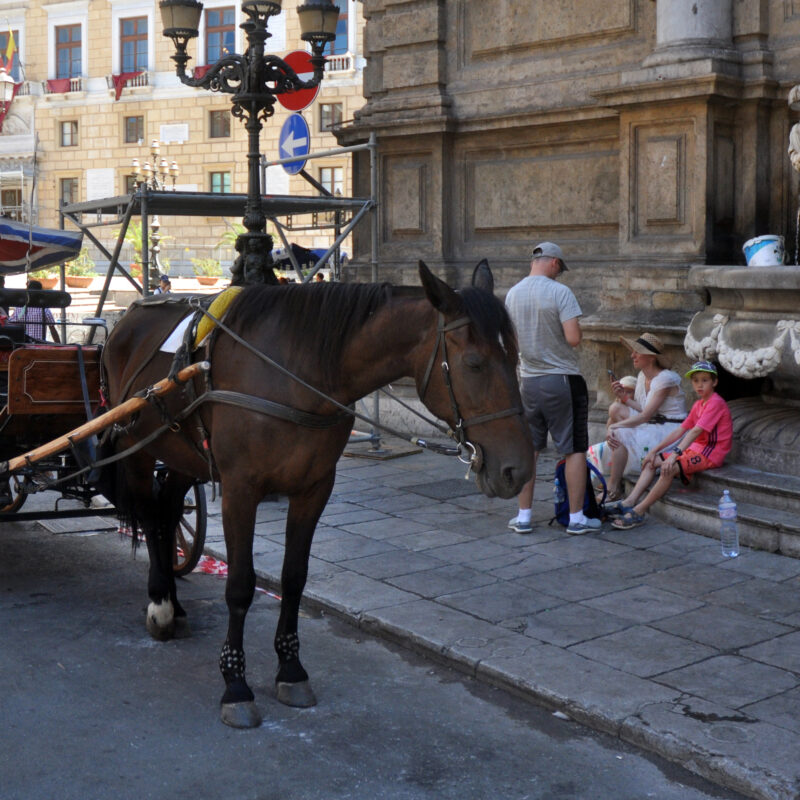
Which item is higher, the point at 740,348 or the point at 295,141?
the point at 295,141

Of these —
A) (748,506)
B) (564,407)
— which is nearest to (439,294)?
(564,407)

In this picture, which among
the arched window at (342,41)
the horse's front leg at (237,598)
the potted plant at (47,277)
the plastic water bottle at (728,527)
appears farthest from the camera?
the arched window at (342,41)

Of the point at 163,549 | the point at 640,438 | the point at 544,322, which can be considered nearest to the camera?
the point at 163,549

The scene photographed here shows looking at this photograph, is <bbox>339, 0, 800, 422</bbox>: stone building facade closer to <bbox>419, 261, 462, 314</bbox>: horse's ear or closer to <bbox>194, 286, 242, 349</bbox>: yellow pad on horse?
<bbox>194, 286, 242, 349</bbox>: yellow pad on horse

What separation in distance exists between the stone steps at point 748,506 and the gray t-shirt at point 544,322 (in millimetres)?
1220

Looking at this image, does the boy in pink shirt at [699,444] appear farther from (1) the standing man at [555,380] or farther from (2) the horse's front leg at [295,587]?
(2) the horse's front leg at [295,587]

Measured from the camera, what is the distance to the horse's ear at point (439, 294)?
4.30 meters

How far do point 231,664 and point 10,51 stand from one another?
5379 centimetres

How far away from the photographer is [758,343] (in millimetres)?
7887

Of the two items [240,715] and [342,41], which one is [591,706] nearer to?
[240,715]

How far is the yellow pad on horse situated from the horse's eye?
1302 mm

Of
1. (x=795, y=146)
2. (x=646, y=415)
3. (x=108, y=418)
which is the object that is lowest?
(x=646, y=415)

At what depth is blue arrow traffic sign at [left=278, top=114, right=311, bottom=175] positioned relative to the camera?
11047mm

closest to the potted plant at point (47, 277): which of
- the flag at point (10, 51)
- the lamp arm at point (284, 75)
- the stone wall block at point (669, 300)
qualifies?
the lamp arm at point (284, 75)
